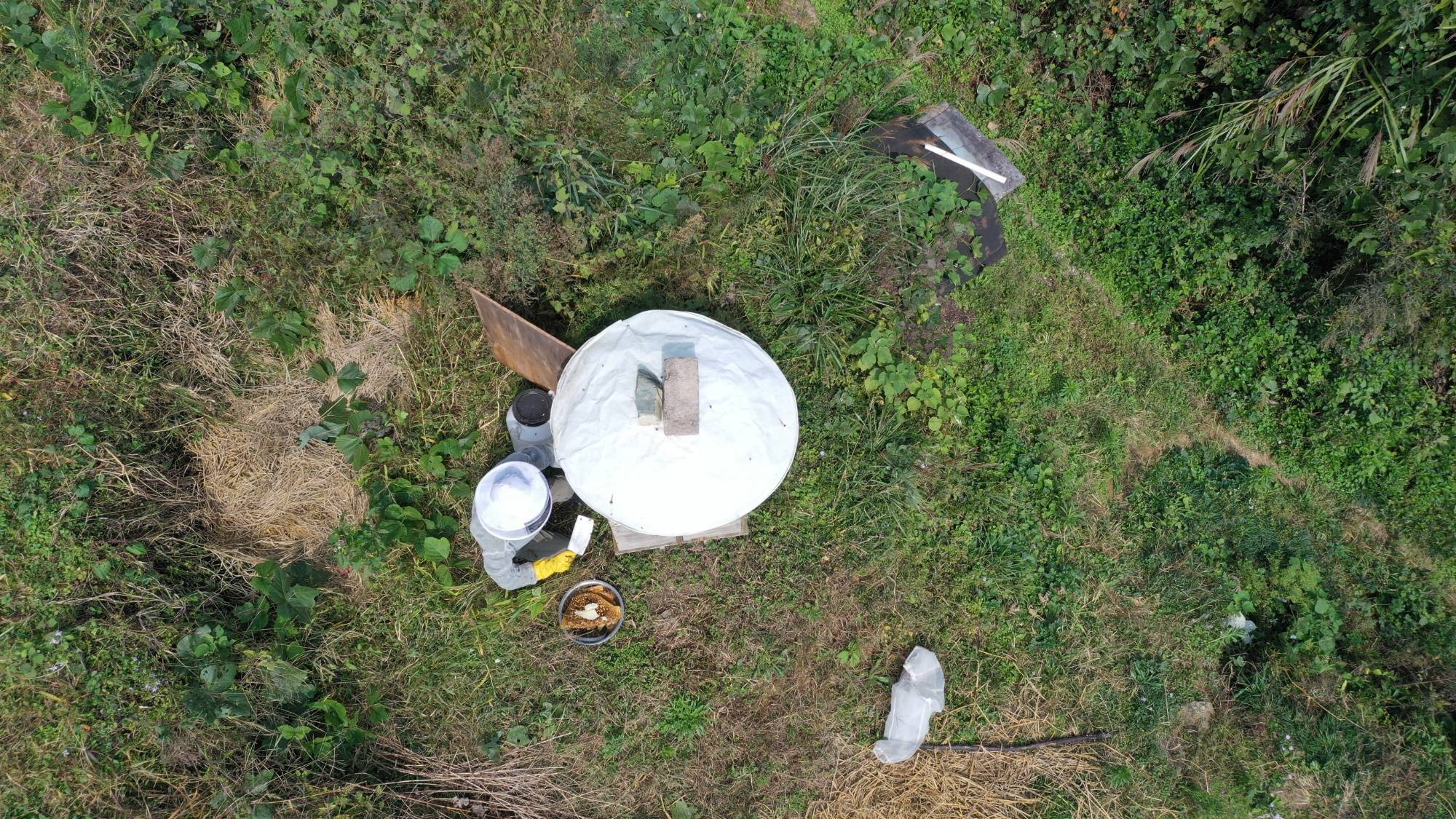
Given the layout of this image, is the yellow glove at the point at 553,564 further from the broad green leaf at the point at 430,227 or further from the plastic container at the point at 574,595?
the broad green leaf at the point at 430,227

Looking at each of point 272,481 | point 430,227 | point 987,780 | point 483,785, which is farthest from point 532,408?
point 987,780

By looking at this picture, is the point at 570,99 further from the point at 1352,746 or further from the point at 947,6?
the point at 1352,746

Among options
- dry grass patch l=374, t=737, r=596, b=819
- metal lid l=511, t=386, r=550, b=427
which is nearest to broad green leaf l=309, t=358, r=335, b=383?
metal lid l=511, t=386, r=550, b=427

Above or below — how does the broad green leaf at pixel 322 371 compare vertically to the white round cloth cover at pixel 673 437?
below

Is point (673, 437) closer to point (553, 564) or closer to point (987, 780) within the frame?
point (553, 564)

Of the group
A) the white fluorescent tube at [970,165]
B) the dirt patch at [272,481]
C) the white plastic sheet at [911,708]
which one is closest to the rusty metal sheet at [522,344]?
the dirt patch at [272,481]
